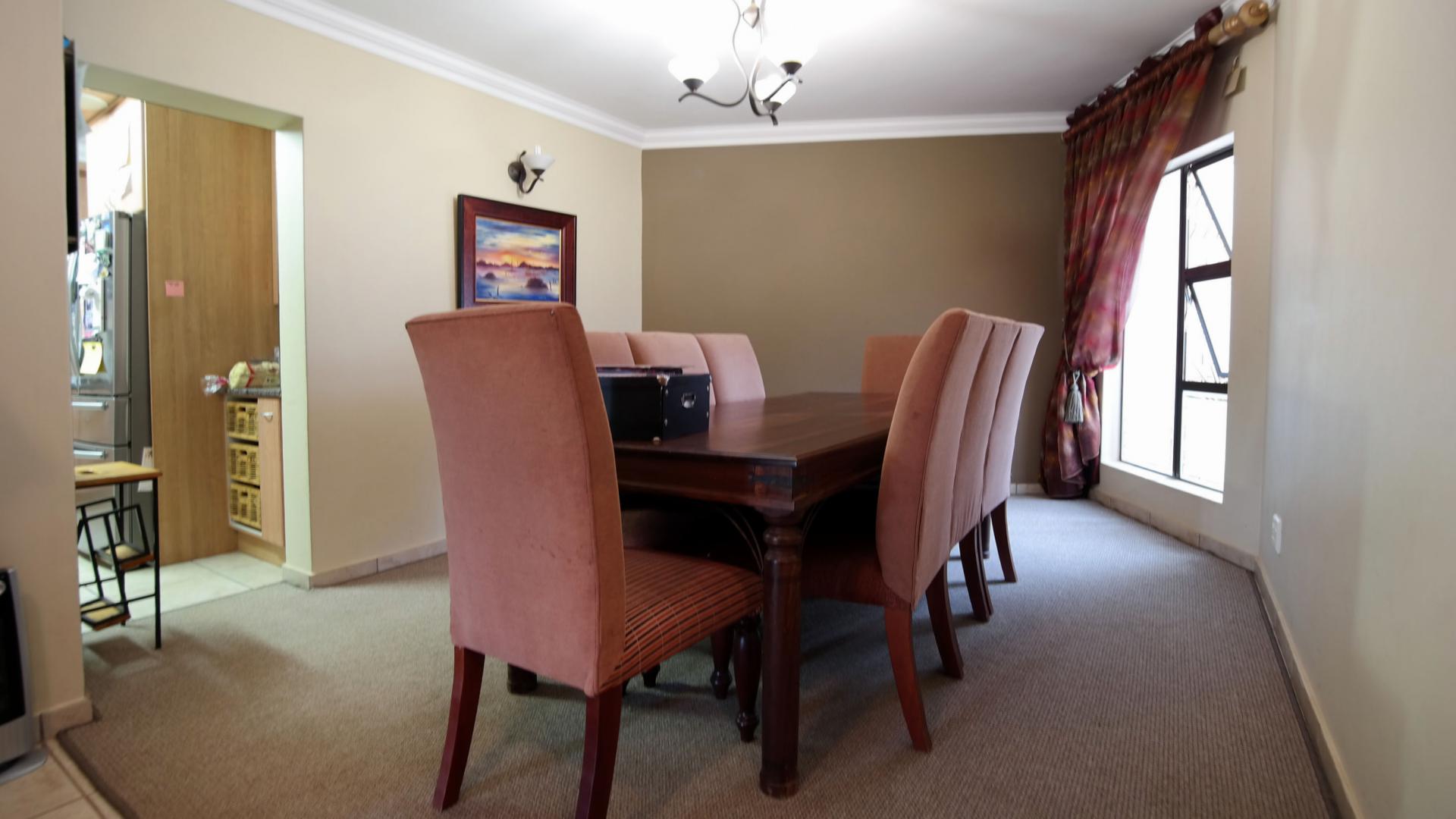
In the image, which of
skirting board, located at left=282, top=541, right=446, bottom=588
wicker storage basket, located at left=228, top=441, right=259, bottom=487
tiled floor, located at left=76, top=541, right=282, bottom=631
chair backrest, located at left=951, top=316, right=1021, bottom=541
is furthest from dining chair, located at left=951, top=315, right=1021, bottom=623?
wicker storage basket, located at left=228, top=441, right=259, bottom=487

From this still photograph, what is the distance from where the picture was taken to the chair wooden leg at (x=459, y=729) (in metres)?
1.47

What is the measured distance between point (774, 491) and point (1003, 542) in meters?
1.86

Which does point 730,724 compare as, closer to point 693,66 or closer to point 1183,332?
point 693,66

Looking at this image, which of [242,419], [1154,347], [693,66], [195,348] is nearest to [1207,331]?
[1154,347]

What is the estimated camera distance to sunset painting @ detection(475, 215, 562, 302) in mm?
3697

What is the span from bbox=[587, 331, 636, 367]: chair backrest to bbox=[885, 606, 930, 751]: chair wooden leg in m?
1.41

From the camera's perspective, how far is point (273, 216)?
372 centimetres

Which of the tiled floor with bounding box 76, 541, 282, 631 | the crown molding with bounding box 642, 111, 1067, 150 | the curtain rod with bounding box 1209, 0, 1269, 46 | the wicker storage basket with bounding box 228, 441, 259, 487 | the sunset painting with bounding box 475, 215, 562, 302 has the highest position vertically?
the crown molding with bounding box 642, 111, 1067, 150

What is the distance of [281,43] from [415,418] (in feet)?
5.15

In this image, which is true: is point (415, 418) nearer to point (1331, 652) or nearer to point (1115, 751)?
point (1115, 751)

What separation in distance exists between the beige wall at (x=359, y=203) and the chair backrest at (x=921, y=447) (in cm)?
241

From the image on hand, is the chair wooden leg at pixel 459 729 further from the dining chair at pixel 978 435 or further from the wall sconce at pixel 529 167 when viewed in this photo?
the wall sconce at pixel 529 167

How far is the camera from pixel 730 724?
1.83 meters

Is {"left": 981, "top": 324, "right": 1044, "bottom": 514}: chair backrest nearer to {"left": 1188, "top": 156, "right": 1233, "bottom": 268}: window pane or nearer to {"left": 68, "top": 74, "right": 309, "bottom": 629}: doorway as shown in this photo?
{"left": 1188, "top": 156, "right": 1233, "bottom": 268}: window pane
